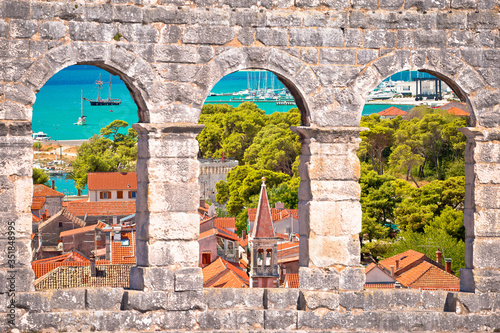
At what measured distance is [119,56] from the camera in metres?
14.1

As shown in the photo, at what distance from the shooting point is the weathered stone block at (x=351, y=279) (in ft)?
48.2

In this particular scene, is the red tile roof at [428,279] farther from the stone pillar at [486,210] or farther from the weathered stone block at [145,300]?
the weathered stone block at [145,300]

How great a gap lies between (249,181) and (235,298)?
252 ft

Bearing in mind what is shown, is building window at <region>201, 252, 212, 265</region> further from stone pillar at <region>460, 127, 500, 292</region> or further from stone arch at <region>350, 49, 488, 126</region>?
stone arch at <region>350, 49, 488, 126</region>

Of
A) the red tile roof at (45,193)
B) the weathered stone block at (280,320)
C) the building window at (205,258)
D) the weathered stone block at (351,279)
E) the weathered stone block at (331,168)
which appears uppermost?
the red tile roof at (45,193)

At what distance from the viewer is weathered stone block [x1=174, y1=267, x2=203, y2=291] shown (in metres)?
14.3

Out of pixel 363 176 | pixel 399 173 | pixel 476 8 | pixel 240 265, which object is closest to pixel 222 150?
pixel 399 173

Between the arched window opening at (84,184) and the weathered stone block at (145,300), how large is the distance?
895 cm

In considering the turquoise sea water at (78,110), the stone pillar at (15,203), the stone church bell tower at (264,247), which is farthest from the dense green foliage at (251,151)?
the stone pillar at (15,203)

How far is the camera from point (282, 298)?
47.9 ft

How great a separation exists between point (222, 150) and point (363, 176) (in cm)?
4325

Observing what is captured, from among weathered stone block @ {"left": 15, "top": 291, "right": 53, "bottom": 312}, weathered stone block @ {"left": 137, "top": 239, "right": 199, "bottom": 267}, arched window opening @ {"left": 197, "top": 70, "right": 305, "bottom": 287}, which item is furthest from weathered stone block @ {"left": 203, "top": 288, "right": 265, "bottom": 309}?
arched window opening @ {"left": 197, "top": 70, "right": 305, "bottom": 287}

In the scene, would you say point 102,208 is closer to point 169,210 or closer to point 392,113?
point 392,113

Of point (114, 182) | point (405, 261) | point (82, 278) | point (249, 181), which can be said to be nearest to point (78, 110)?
point (249, 181)
